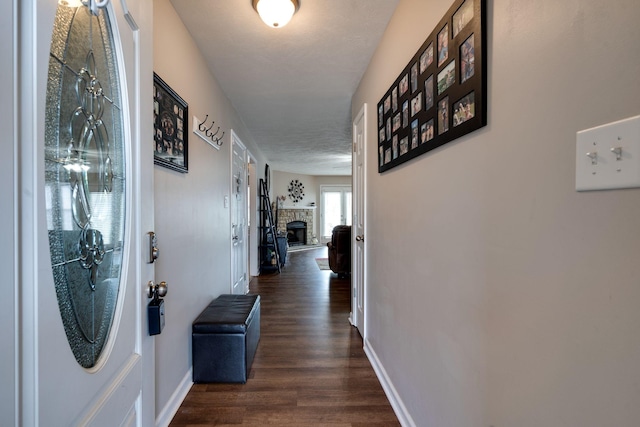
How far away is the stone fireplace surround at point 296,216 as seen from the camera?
370 inches

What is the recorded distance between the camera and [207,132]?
2.43 metres

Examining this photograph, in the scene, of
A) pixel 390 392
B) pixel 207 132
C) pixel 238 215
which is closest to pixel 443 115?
pixel 390 392

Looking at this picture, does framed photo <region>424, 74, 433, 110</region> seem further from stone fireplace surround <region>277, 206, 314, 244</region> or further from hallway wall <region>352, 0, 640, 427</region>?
stone fireplace surround <region>277, 206, 314, 244</region>

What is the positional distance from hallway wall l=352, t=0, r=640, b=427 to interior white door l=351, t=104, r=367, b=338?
131cm

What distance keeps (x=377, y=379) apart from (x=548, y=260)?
5.84 feet

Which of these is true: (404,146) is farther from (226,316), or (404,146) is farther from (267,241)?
(267,241)

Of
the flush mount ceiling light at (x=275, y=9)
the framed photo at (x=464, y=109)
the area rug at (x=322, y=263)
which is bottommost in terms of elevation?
the area rug at (x=322, y=263)

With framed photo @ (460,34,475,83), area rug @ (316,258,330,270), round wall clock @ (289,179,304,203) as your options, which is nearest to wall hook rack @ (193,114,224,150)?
framed photo @ (460,34,475,83)

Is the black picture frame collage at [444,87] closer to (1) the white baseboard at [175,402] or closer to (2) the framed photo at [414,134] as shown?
(2) the framed photo at [414,134]

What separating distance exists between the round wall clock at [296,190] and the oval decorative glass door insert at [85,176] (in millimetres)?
8837

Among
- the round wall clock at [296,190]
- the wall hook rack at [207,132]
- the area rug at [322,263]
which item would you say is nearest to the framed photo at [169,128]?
the wall hook rack at [207,132]

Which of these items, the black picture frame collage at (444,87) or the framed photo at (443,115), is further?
the framed photo at (443,115)

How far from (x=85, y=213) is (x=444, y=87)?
4.04 ft

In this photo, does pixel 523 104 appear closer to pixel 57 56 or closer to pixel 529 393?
pixel 529 393
